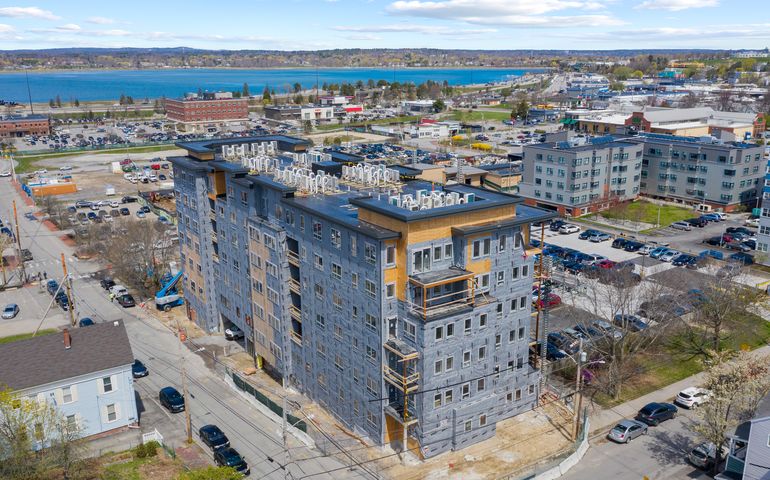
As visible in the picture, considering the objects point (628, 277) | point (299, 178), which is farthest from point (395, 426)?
point (628, 277)

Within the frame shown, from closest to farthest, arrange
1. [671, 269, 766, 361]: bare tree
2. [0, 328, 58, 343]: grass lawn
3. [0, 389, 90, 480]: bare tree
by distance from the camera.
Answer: [0, 389, 90, 480]: bare tree → [671, 269, 766, 361]: bare tree → [0, 328, 58, 343]: grass lawn

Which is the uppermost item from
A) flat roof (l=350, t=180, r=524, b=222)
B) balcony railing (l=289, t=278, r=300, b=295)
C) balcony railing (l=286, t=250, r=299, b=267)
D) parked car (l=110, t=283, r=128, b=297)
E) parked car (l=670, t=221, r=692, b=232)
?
flat roof (l=350, t=180, r=524, b=222)

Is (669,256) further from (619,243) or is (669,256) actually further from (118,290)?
(118,290)

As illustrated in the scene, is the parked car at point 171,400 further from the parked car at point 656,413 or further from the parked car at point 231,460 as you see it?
the parked car at point 656,413

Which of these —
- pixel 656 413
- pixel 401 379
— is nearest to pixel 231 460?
pixel 401 379

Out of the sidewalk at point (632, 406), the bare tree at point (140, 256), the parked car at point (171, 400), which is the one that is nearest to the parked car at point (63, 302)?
the bare tree at point (140, 256)

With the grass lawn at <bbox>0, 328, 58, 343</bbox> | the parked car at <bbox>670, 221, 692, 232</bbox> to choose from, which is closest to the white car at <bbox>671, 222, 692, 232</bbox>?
the parked car at <bbox>670, 221, 692, 232</bbox>

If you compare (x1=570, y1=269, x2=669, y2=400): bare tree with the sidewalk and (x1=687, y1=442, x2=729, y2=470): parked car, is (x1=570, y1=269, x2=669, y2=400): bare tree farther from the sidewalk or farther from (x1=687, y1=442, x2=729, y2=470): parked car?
(x1=687, y1=442, x2=729, y2=470): parked car
